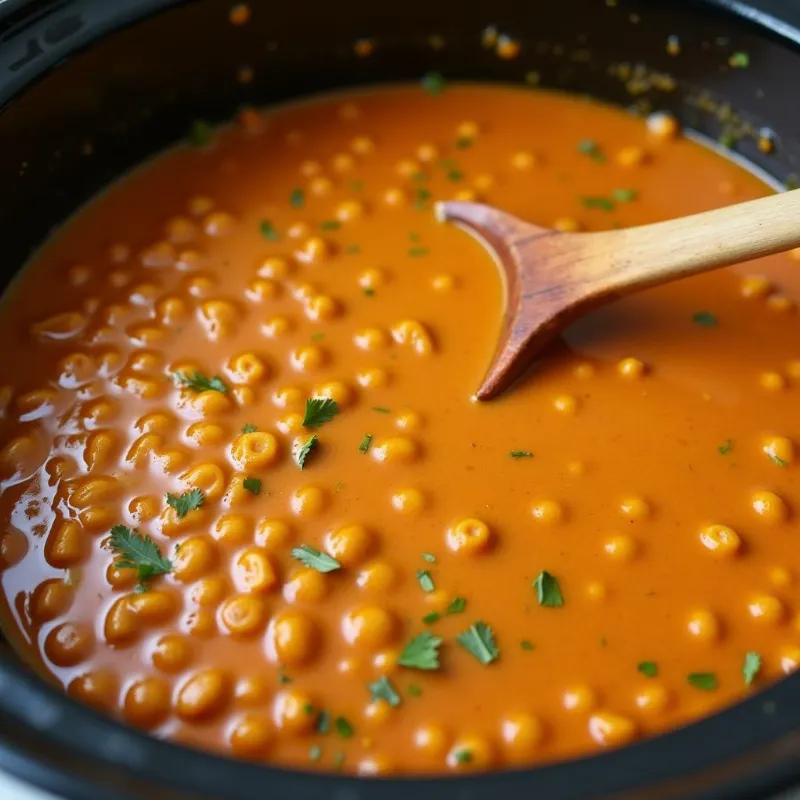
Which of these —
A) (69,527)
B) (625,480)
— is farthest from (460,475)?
(69,527)

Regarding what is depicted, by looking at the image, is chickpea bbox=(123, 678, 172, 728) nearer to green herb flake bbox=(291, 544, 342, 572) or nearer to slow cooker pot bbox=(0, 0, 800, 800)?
green herb flake bbox=(291, 544, 342, 572)

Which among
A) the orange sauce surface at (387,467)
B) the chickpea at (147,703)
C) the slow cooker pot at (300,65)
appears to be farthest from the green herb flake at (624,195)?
the chickpea at (147,703)

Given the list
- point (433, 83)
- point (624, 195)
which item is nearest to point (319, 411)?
point (624, 195)

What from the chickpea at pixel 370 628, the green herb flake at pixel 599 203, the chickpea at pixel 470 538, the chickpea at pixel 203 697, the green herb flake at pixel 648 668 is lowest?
the green herb flake at pixel 648 668

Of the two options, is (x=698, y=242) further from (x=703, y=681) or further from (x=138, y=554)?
(x=138, y=554)

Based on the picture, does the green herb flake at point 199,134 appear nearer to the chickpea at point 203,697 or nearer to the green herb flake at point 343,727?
the chickpea at point 203,697

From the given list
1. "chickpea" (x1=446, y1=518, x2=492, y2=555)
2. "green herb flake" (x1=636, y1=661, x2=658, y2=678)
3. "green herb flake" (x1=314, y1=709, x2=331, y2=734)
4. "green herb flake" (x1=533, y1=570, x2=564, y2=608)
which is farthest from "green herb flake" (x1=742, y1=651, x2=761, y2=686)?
"green herb flake" (x1=314, y1=709, x2=331, y2=734)

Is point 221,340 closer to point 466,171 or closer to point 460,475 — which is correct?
point 460,475
